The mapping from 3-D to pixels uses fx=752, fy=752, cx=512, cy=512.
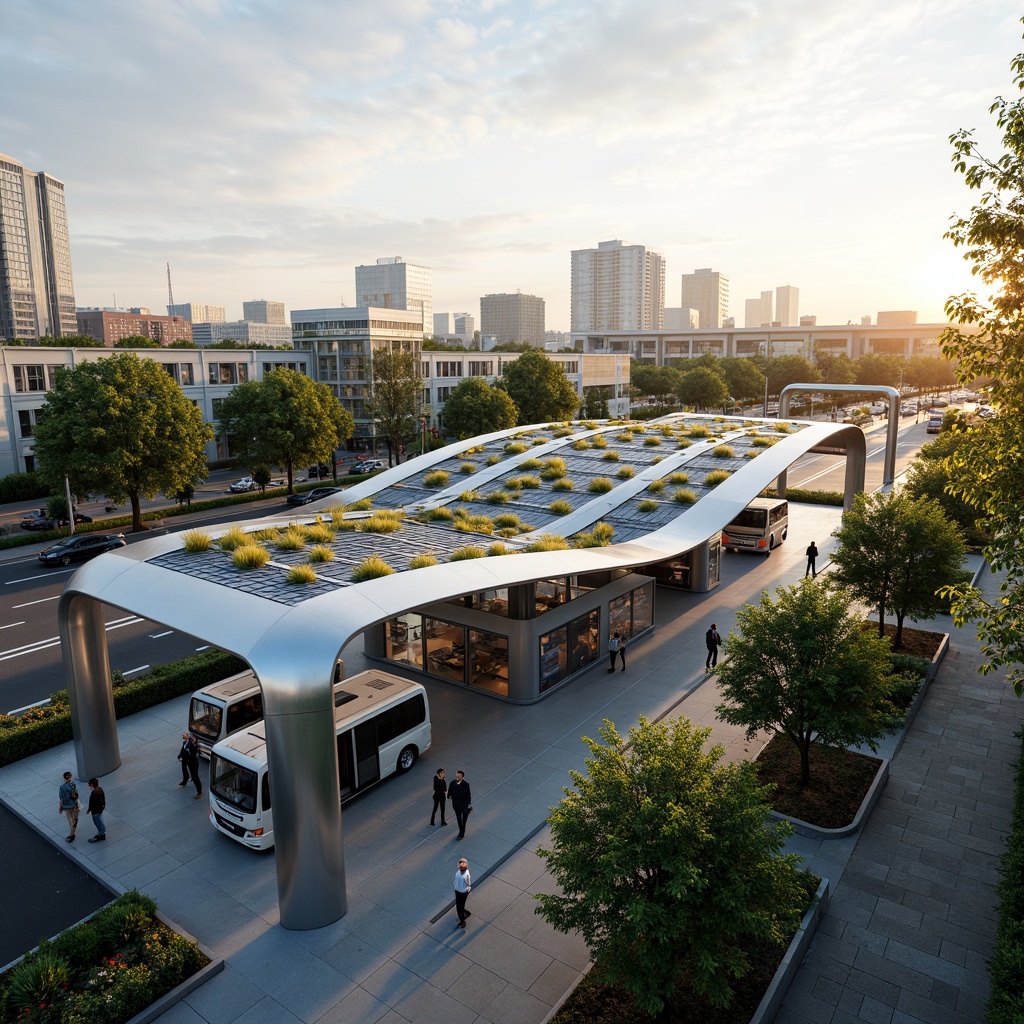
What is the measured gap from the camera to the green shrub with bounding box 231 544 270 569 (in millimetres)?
17000

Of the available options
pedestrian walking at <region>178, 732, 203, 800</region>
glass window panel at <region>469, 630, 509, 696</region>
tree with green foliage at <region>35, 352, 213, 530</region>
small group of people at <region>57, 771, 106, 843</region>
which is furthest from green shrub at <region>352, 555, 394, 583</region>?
tree with green foliage at <region>35, 352, 213, 530</region>

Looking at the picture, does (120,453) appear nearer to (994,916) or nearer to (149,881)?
(149,881)

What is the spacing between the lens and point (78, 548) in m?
38.9

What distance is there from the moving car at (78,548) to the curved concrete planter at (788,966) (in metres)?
35.9

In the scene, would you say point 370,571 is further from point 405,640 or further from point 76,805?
point 405,640

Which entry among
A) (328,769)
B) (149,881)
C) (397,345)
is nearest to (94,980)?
(149,881)

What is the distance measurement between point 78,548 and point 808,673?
121 ft

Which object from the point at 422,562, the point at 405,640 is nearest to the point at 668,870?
the point at 422,562

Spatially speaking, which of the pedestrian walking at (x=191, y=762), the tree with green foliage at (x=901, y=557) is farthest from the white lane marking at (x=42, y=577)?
the tree with green foliage at (x=901, y=557)

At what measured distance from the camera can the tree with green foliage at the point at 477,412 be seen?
63094mm

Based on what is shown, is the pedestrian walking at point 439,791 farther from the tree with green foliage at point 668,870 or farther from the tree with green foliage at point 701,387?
the tree with green foliage at point 701,387

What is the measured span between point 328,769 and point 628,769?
5109 millimetres

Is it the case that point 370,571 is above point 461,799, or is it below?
above

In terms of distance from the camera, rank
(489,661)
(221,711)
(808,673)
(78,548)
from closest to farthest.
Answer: (808,673) < (221,711) < (489,661) < (78,548)
